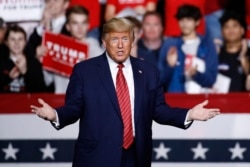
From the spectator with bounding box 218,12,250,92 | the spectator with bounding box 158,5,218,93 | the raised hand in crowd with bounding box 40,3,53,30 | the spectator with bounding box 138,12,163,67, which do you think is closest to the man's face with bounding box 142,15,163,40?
the spectator with bounding box 138,12,163,67

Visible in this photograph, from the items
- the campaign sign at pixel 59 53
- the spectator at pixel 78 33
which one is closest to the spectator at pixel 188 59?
the spectator at pixel 78 33

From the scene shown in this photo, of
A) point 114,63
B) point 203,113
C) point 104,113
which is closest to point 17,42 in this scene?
point 114,63

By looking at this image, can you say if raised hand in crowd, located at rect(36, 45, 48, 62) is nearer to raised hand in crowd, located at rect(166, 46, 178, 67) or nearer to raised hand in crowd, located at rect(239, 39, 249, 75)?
raised hand in crowd, located at rect(166, 46, 178, 67)

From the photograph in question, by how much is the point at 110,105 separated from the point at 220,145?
1661 millimetres

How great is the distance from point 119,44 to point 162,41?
1890 millimetres

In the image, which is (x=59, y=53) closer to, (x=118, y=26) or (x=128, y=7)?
(x=128, y=7)

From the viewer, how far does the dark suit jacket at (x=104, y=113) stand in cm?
397

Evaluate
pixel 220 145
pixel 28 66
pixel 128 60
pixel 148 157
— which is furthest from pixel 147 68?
pixel 28 66

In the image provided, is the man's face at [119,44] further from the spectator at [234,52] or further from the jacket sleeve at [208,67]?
the spectator at [234,52]

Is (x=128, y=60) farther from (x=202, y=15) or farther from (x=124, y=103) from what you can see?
(x=202, y=15)

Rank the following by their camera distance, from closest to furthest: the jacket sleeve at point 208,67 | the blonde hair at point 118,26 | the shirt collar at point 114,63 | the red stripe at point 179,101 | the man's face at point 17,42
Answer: the blonde hair at point 118,26, the shirt collar at point 114,63, the red stripe at point 179,101, the jacket sleeve at point 208,67, the man's face at point 17,42

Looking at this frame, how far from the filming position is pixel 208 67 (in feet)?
18.5

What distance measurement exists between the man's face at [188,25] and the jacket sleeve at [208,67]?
0.13m

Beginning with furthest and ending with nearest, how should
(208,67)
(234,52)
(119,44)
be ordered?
(234,52) → (208,67) → (119,44)
